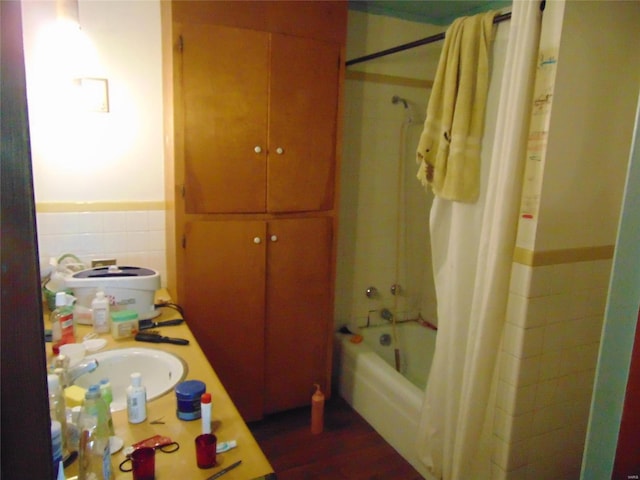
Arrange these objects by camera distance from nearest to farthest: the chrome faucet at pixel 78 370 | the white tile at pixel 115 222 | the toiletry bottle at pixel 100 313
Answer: the chrome faucet at pixel 78 370 < the toiletry bottle at pixel 100 313 < the white tile at pixel 115 222

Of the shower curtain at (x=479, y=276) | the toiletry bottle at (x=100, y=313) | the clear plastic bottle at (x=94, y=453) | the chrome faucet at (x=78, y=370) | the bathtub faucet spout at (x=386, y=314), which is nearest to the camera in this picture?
Answer: the clear plastic bottle at (x=94, y=453)

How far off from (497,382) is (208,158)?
147 cm

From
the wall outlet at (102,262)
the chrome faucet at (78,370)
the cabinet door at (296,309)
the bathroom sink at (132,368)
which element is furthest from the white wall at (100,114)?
the chrome faucet at (78,370)

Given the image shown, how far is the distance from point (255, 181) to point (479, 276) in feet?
3.49

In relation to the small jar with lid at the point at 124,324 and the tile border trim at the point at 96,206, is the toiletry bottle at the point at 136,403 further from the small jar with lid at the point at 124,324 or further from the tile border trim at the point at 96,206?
the tile border trim at the point at 96,206

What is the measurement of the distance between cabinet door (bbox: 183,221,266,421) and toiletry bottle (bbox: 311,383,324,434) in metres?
0.28

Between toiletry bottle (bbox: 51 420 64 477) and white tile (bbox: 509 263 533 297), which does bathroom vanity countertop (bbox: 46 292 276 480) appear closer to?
toiletry bottle (bbox: 51 420 64 477)

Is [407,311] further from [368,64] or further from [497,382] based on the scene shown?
[368,64]

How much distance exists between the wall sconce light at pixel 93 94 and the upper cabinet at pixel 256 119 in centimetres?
40

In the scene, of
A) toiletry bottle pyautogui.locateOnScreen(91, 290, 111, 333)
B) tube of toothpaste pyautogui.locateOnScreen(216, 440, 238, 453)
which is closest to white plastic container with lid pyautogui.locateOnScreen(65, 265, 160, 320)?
toiletry bottle pyautogui.locateOnScreen(91, 290, 111, 333)

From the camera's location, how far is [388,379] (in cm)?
225

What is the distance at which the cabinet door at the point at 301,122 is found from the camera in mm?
2010

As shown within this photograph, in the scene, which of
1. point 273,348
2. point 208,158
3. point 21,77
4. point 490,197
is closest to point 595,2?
point 490,197

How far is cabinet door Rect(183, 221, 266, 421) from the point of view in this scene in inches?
79.2
